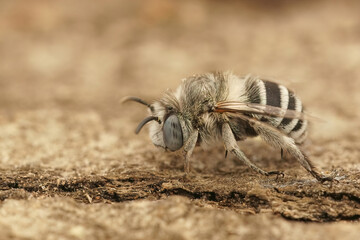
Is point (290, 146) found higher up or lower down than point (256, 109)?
lower down

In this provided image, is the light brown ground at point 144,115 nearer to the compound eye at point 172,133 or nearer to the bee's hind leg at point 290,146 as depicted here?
the bee's hind leg at point 290,146

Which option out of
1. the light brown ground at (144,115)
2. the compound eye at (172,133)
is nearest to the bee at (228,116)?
the compound eye at (172,133)

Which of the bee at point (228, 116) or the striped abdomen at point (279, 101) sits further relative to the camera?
the striped abdomen at point (279, 101)

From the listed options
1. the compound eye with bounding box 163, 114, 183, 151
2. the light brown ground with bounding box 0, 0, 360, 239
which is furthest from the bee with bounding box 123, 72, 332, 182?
the light brown ground with bounding box 0, 0, 360, 239

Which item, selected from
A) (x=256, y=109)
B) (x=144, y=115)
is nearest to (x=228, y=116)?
(x=256, y=109)

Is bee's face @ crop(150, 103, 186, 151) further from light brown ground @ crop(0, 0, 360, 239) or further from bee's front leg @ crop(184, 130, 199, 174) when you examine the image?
light brown ground @ crop(0, 0, 360, 239)

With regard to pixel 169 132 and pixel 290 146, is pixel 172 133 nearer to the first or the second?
pixel 169 132

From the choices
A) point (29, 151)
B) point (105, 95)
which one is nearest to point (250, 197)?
point (29, 151)
